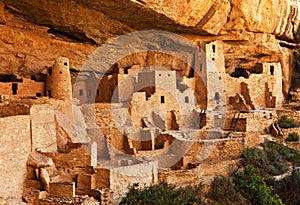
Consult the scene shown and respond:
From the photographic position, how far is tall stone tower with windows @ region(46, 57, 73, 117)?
15.1 m

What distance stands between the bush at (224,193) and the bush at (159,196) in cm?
96

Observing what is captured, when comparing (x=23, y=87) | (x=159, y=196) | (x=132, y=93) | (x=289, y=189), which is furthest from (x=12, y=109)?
(x=289, y=189)

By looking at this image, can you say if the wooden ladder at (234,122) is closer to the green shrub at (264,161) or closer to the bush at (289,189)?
the green shrub at (264,161)

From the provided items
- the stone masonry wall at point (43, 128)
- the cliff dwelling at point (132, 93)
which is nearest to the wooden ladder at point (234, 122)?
the cliff dwelling at point (132, 93)

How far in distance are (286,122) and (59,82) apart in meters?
8.64

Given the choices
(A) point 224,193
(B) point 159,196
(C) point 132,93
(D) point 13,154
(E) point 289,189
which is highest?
(C) point 132,93

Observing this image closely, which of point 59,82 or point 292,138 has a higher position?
point 59,82

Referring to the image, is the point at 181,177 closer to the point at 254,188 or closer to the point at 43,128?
the point at 254,188

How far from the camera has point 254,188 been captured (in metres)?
13.9

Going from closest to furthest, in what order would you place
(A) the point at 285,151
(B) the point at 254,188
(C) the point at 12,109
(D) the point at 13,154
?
(D) the point at 13,154
(C) the point at 12,109
(B) the point at 254,188
(A) the point at 285,151

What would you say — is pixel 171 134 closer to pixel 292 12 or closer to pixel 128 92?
pixel 128 92

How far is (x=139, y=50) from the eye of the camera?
1947cm

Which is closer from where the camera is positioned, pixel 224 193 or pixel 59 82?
pixel 224 193

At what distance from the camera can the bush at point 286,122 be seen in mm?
18562
